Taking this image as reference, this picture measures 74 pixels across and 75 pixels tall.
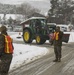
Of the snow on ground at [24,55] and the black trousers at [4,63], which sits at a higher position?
the black trousers at [4,63]

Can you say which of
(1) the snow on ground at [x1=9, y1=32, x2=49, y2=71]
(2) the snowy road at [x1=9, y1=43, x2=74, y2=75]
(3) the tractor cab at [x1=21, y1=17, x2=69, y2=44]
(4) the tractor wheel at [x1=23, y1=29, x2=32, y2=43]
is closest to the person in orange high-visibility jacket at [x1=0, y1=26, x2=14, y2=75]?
(2) the snowy road at [x1=9, y1=43, x2=74, y2=75]

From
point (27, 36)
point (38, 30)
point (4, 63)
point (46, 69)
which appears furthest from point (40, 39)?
point (4, 63)

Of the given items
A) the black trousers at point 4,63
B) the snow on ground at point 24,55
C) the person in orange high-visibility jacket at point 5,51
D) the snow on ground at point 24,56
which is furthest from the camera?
the snow on ground at point 24,55

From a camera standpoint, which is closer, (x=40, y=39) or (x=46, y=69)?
(x=46, y=69)

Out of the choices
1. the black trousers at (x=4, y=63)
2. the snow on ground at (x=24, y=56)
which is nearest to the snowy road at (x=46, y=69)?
the snow on ground at (x=24, y=56)

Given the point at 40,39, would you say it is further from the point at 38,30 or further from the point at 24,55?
the point at 24,55

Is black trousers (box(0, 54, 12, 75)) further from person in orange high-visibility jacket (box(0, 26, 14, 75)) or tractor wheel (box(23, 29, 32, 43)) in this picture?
tractor wheel (box(23, 29, 32, 43))

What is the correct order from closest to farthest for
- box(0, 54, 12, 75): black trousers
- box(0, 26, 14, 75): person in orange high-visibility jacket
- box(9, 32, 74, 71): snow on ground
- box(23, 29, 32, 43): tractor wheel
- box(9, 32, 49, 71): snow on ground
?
box(0, 26, 14, 75): person in orange high-visibility jacket < box(0, 54, 12, 75): black trousers < box(9, 32, 49, 71): snow on ground < box(9, 32, 74, 71): snow on ground < box(23, 29, 32, 43): tractor wheel

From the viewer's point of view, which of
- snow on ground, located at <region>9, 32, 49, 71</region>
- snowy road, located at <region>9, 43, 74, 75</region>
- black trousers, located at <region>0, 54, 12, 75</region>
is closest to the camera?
black trousers, located at <region>0, 54, 12, 75</region>

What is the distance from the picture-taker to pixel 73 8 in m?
94.7

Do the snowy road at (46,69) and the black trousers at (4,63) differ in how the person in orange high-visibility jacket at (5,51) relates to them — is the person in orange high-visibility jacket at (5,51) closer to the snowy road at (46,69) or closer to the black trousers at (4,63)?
the black trousers at (4,63)

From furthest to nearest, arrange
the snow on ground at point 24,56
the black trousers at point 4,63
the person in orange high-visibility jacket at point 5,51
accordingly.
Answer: the snow on ground at point 24,56, the black trousers at point 4,63, the person in orange high-visibility jacket at point 5,51

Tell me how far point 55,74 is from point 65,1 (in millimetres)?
86345

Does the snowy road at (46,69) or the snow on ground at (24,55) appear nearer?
the snowy road at (46,69)
